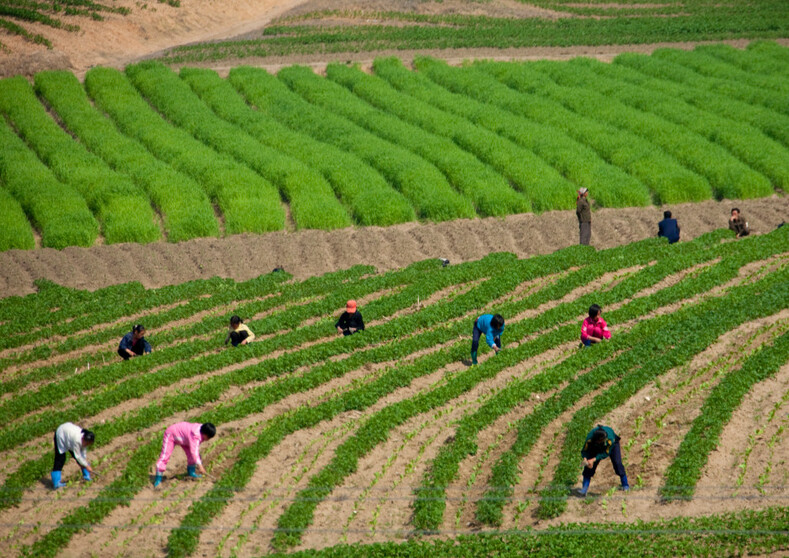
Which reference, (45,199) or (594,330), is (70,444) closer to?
(594,330)

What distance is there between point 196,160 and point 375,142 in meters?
7.22

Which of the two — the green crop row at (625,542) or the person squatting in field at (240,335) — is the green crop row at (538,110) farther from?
the green crop row at (625,542)

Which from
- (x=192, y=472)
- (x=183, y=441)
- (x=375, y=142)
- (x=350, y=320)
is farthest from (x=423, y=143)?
(x=183, y=441)

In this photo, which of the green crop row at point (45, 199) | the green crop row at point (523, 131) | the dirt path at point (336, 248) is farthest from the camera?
the green crop row at point (523, 131)

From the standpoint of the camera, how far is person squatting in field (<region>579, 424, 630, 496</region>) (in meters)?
14.5

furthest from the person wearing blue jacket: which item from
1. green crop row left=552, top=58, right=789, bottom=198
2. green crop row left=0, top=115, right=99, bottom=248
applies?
green crop row left=552, top=58, right=789, bottom=198

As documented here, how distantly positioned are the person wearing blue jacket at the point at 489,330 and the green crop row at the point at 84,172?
1476 cm

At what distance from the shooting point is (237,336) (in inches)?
804

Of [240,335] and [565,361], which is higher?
[240,335]

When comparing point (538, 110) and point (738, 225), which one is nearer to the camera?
point (738, 225)

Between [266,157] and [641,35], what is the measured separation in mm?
26208

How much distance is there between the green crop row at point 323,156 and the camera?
31.9m

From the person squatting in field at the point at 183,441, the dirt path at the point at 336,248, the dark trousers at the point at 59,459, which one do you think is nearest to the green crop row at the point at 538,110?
the dirt path at the point at 336,248

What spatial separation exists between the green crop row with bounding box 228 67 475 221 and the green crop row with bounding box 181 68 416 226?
452 millimetres
